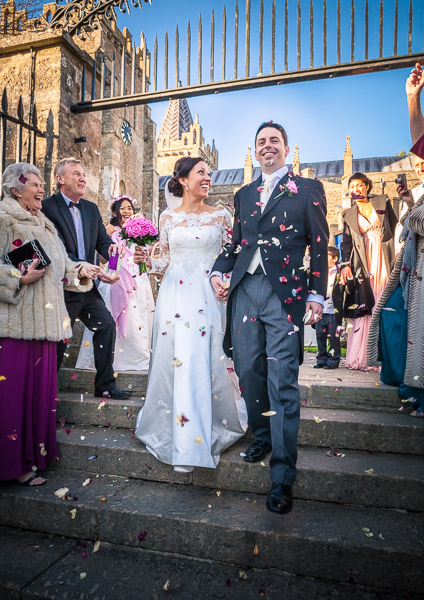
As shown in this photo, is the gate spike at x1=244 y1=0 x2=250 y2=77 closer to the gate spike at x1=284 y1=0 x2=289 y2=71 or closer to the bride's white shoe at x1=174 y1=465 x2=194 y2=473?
the gate spike at x1=284 y1=0 x2=289 y2=71

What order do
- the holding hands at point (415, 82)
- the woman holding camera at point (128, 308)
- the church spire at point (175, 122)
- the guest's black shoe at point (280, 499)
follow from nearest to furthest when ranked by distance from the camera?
the guest's black shoe at point (280, 499)
the holding hands at point (415, 82)
the woman holding camera at point (128, 308)
the church spire at point (175, 122)

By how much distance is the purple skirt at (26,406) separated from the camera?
272cm

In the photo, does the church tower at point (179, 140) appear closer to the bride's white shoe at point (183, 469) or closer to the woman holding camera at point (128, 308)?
the woman holding camera at point (128, 308)

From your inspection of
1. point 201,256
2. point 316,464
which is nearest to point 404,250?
point 201,256

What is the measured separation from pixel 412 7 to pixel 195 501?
511 cm

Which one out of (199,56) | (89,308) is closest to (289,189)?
(89,308)

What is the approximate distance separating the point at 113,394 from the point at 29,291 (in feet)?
4.12

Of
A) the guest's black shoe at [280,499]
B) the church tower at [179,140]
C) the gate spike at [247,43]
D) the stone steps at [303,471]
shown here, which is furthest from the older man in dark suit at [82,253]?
the church tower at [179,140]

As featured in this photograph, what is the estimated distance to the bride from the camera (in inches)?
106

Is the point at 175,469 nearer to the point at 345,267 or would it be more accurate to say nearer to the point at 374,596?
the point at 374,596

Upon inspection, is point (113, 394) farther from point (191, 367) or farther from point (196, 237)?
point (196, 237)

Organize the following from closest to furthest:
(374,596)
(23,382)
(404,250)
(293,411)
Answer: (374,596), (293,411), (23,382), (404,250)

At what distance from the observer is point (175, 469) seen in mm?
2619

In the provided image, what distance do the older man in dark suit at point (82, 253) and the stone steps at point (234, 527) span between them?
1.08m
